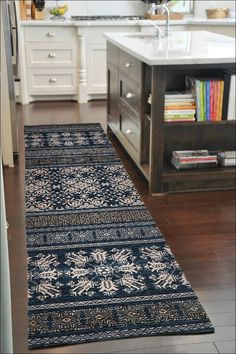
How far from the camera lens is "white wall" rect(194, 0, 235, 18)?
6023 millimetres

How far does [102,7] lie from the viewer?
587 centimetres

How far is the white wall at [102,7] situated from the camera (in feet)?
19.1

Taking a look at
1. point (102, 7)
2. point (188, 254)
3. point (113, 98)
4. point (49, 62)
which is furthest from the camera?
point (102, 7)

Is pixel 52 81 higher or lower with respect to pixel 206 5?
lower

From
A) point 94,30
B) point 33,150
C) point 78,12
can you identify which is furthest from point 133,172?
point 78,12

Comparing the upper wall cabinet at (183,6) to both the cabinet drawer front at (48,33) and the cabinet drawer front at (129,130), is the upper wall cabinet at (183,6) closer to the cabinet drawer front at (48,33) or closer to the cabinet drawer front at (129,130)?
the cabinet drawer front at (48,33)

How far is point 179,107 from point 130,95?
0.59 metres

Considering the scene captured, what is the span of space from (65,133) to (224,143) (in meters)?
1.70

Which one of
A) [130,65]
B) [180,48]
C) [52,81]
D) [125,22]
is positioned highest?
[125,22]

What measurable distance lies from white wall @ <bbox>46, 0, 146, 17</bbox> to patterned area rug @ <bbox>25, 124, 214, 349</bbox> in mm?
3150

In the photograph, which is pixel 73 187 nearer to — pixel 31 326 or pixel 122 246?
pixel 122 246

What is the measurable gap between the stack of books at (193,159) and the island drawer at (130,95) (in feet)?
1.41

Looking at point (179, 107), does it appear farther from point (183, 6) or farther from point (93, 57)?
point (183, 6)

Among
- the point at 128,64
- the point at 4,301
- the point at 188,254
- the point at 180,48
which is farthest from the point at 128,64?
the point at 4,301
